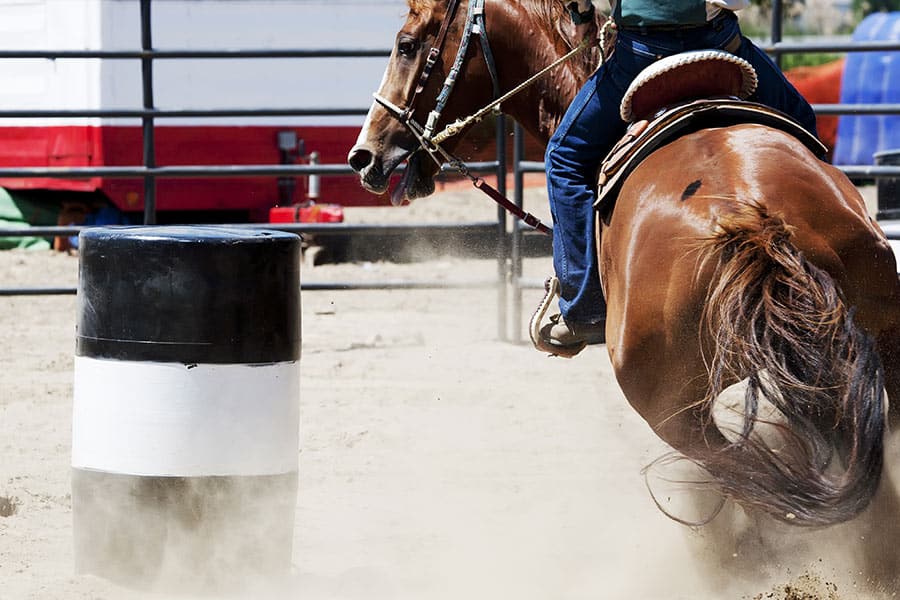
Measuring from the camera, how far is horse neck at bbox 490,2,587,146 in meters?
4.03

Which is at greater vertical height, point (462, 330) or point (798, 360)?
point (798, 360)

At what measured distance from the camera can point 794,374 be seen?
8.59 feet

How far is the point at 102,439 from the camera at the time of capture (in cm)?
329

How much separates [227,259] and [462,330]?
4469 millimetres

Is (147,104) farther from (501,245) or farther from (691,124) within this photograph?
A: (691,124)

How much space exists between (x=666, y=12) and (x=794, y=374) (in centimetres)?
127

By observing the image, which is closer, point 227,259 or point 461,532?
point 227,259

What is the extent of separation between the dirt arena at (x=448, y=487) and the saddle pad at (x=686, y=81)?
1148 millimetres

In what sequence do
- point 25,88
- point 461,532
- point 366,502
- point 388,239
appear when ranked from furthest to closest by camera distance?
point 388,239, point 25,88, point 366,502, point 461,532

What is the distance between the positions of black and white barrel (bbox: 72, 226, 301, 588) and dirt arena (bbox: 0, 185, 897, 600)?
11 cm

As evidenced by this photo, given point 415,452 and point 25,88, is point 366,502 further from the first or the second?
point 25,88

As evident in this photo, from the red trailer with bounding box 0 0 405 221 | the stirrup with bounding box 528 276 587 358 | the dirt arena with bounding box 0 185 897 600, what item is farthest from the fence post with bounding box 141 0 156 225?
the stirrup with bounding box 528 276 587 358

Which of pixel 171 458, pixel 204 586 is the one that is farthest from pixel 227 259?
pixel 204 586

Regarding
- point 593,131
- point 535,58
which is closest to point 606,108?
point 593,131
